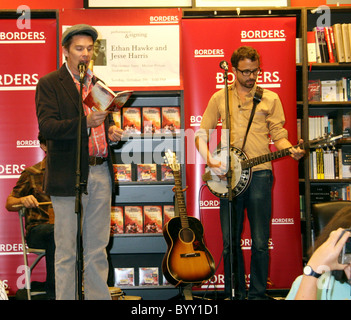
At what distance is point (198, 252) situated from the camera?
3.63 meters

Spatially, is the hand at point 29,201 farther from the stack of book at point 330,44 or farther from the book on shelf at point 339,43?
the book on shelf at point 339,43

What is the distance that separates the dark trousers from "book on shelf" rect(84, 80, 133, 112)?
1.47 meters

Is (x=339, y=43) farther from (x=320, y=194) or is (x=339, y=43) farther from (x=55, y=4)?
(x=55, y=4)

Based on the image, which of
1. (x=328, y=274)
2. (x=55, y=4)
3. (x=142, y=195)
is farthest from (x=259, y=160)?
(x=55, y=4)

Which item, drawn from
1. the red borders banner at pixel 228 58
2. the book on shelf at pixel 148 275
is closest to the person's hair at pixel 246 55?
the red borders banner at pixel 228 58

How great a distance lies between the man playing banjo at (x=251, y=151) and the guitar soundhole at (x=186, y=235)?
368 millimetres

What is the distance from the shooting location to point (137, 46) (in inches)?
165

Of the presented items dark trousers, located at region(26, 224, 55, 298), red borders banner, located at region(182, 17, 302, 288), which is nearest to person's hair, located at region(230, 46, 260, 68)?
red borders banner, located at region(182, 17, 302, 288)

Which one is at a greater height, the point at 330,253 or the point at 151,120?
the point at 151,120

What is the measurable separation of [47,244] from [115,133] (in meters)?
1.35

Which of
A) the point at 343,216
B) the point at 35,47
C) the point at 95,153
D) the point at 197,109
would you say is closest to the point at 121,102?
the point at 95,153

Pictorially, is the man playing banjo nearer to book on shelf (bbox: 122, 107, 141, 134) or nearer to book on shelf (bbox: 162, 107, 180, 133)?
book on shelf (bbox: 162, 107, 180, 133)

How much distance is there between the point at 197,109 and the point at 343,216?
2925 millimetres

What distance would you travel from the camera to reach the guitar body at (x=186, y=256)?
11.6ft
